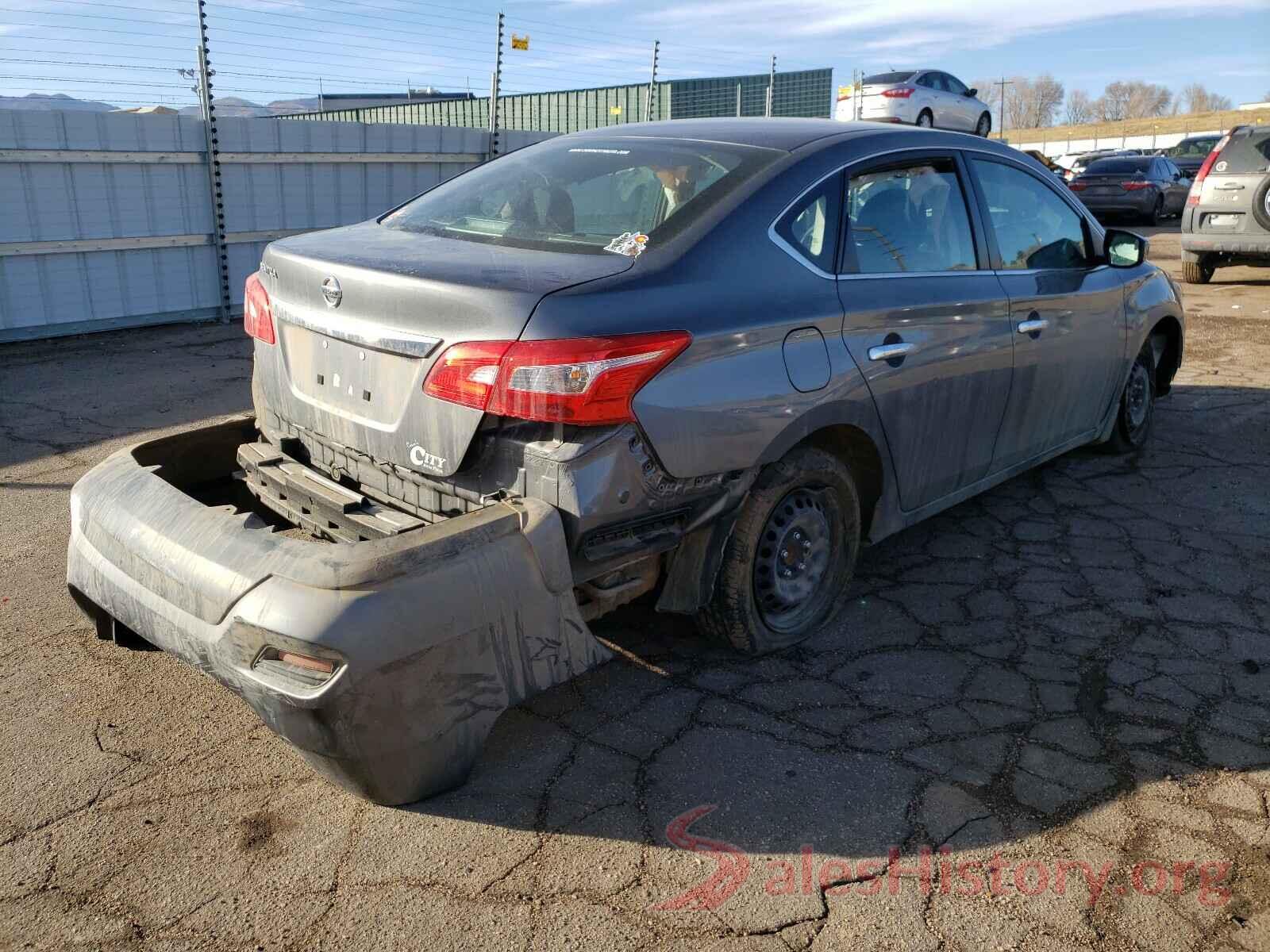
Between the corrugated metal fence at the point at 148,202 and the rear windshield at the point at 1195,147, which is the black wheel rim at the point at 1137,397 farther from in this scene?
the rear windshield at the point at 1195,147

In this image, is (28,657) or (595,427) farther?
(28,657)

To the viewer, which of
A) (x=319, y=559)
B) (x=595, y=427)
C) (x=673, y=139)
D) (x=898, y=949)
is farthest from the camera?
(x=673, y=139)

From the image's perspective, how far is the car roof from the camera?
359cm

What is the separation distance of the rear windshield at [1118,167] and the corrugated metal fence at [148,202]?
50.6ft

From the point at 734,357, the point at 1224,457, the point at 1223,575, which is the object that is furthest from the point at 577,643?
the point at 1224,457

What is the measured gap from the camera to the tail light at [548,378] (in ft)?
8.63

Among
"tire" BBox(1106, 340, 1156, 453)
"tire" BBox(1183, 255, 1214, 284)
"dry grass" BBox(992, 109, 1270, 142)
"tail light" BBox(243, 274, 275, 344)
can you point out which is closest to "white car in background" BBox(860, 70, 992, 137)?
"tire" BBox(1183, 255, 1214, 284)

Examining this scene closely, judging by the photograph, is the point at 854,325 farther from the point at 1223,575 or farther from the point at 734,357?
the point at 1223,575

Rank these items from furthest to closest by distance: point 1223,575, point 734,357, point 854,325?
point 1223,575
point 854,325
point 734,357

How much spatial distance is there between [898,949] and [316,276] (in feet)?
7.68

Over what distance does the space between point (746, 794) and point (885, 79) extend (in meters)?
20.0

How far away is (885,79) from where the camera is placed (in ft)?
66.9

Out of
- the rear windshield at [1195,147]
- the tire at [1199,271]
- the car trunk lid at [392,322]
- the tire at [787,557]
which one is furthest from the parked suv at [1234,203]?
the rear windshield at [1195,147]

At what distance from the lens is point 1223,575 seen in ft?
14.3
